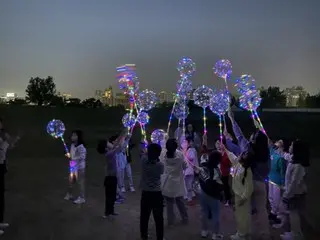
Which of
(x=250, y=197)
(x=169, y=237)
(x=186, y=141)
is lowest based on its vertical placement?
(x=169, y=237)

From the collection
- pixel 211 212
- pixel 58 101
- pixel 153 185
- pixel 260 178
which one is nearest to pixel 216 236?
pixel 211 212

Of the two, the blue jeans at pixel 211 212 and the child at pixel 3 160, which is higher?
the child at pixel 3 160

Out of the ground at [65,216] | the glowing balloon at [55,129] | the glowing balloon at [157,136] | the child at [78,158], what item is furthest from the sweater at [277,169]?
the glowing balloon at [55,129]

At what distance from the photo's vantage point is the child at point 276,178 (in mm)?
6297

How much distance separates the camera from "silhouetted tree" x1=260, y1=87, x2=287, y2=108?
16722 mm

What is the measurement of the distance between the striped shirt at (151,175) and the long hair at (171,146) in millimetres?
740

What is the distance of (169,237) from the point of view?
5.62 m

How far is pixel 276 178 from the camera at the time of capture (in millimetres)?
6344

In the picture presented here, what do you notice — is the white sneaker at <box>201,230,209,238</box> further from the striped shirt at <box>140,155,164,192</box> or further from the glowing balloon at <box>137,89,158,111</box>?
the glowing balloon at <box>137,89,158,111</box>

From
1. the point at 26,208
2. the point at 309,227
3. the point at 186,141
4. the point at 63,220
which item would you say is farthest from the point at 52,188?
the point at 309,227

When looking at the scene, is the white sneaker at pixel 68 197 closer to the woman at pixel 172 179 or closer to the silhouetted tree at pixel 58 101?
the woman at pixel 172 179

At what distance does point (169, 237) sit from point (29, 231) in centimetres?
229

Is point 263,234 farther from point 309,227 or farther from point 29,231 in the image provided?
point 29,231

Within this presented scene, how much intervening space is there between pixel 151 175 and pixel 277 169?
Result: 2.51m
